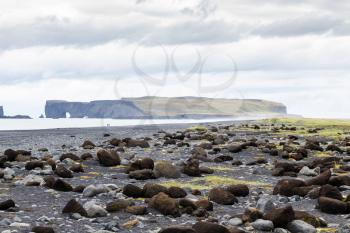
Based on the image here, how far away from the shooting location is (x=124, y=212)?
38.8 ft

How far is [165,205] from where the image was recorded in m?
11.7

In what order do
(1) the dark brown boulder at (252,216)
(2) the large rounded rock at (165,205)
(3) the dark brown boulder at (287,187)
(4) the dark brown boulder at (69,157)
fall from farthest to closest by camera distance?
(4) the dark brown boulder at (69,157)
(3) the dark brown boulder at (287,187)
(2) the large rounded rock at (165,205)
(1) the dark brown boulder at (252,216)

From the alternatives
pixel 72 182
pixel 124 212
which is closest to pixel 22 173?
pixel 72 182

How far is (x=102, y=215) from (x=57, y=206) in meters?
1.48

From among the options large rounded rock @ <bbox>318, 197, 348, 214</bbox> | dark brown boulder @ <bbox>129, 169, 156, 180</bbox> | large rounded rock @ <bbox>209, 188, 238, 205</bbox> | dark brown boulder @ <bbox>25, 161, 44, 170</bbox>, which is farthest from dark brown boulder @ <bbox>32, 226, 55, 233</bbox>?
dark brown boulder @ <bbox>25, 161, 44, 170</bbox>

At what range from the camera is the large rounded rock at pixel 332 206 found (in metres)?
12.1

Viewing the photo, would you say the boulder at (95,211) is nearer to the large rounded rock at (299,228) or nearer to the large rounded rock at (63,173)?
the large rounded rock at (299,228)

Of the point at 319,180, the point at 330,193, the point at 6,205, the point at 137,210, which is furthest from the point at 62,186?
the point at 319,180

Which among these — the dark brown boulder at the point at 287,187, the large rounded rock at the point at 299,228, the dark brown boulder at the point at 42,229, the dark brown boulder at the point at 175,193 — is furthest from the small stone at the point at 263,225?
the dark brown boulder at the point at 287,187

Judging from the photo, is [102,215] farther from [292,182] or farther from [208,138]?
[208,138]

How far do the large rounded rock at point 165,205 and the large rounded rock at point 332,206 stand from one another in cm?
308

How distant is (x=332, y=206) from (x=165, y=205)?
3460 mm

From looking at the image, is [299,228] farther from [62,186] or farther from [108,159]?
[108,159]

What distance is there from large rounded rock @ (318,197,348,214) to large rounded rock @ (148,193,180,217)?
10.1 feet
